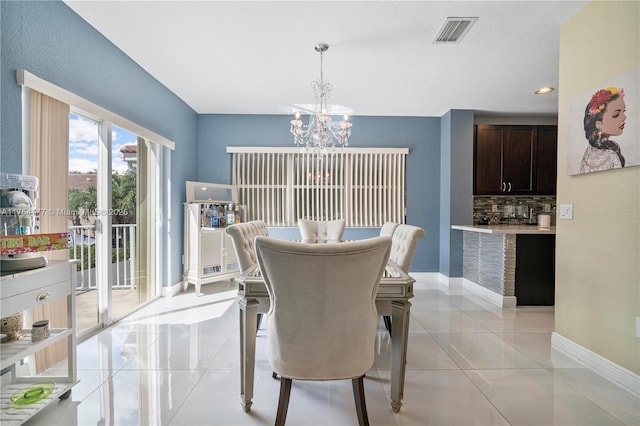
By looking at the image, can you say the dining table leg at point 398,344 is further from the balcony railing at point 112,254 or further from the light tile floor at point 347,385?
the balcony railing at point 112,254

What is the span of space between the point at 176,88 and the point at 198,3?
1.88 meters

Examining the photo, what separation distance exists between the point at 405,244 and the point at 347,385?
1.07 meters

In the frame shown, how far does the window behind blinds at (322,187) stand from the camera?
16.1 ft

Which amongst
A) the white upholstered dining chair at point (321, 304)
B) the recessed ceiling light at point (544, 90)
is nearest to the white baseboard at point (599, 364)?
the white upholstered dining chair at point (321, 304)

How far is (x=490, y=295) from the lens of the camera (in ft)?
12.5

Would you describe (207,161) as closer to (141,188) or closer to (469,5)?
(141,188)

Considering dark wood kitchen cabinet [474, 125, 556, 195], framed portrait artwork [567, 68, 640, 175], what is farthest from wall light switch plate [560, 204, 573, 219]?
dark wood kitchen cabinet [474, 125, 556, 195]

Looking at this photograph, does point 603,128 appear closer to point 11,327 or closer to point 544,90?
point 544,90

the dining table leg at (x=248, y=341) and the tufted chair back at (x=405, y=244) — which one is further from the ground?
the tufted chair back at (x=405, y=244)

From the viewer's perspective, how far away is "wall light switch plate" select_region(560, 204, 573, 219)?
94.3 inches

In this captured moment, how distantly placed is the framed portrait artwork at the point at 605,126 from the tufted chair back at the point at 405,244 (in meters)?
1.34

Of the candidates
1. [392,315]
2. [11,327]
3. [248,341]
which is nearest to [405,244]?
[392,315]

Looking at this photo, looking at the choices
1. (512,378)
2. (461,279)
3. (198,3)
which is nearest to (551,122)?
(461,279)

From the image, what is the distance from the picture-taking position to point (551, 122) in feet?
16.2
